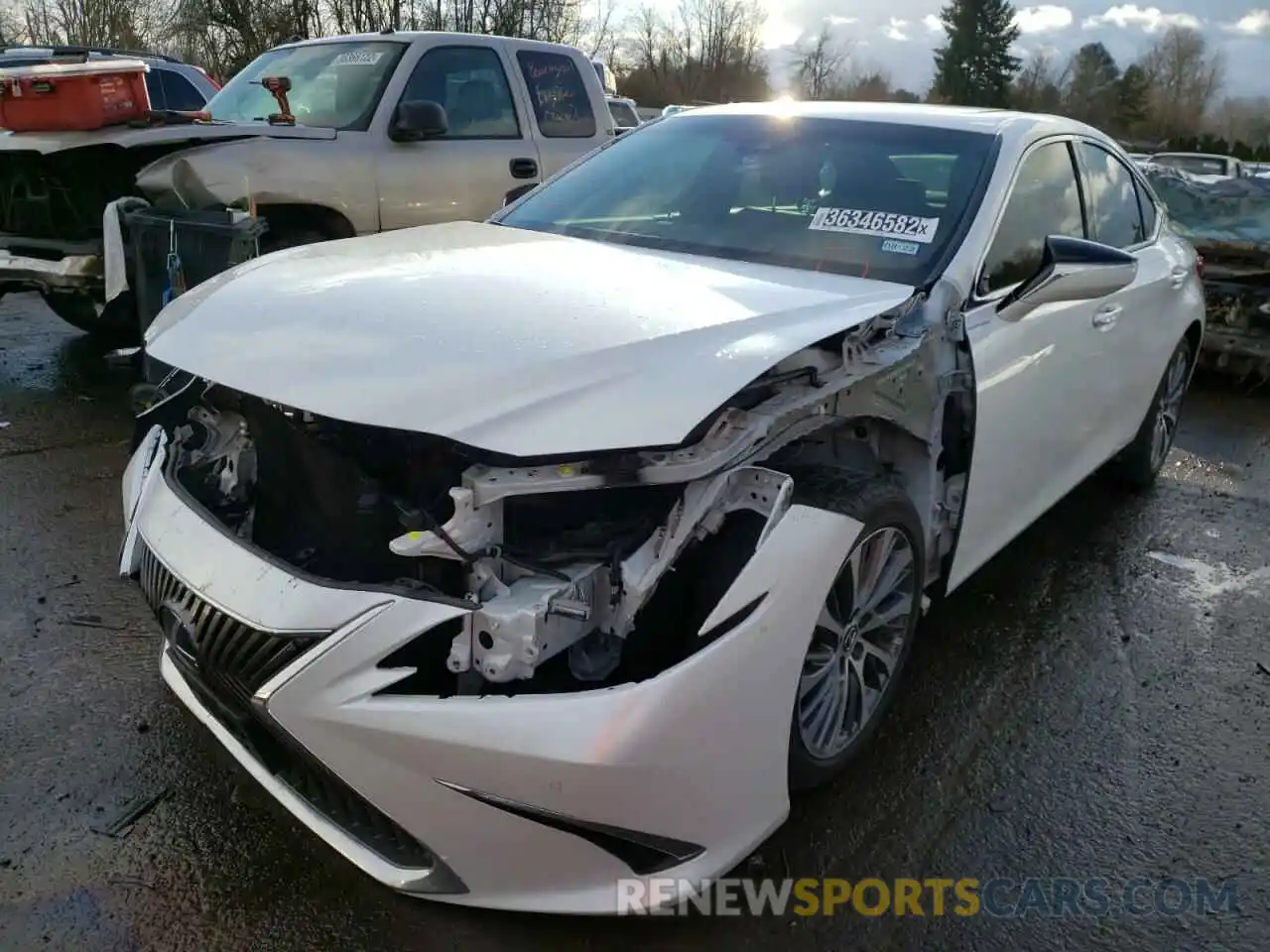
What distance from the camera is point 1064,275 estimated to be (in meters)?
3.18

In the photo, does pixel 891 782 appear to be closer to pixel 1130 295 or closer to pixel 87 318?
pixel 1130 295

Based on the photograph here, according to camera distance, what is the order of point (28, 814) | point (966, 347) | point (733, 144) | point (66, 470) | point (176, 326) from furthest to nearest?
point (66, 470)
point (733, 144)
point (966, 347)
point (176, 326)
point (28, 814)

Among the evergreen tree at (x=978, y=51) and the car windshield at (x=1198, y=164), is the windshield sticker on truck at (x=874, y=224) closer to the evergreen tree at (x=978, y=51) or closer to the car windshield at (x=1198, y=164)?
the car windshield at (x=1198, y=164)

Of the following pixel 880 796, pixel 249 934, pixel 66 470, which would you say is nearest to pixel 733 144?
pixel 880 796

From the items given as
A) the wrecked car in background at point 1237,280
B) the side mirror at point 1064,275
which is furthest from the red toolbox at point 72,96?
the wrecked car in background at point 1237,280

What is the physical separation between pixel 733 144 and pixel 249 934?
9.76ft

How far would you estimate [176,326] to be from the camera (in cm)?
268

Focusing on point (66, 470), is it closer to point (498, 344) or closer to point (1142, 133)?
point (498, 344)

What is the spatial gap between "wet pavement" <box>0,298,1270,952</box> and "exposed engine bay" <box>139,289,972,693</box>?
65 centimetres

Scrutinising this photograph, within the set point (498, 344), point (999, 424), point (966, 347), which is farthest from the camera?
point (999, 424)

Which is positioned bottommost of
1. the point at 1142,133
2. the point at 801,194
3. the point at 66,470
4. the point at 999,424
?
the point at 1142,133

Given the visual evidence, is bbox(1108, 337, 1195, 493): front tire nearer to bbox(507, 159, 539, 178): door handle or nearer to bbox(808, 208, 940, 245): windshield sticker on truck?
bbox(808, 208, 940, 245): windshield sticker on truck

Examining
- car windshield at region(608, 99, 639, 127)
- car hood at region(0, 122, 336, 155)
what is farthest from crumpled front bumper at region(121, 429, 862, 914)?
car windshield at region(608, 99, 639, 127)

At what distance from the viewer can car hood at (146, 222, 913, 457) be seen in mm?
2102
